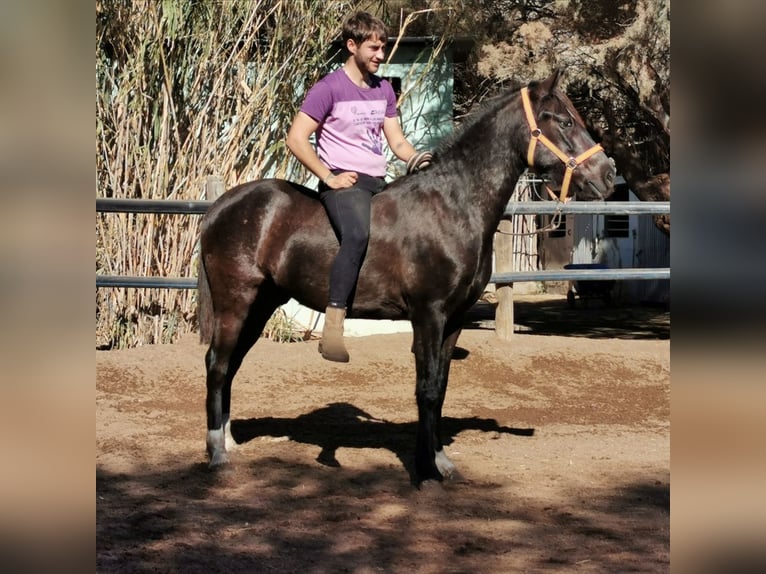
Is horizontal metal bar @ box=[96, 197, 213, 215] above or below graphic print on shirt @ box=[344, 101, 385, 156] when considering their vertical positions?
below

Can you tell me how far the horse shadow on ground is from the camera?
6469mm

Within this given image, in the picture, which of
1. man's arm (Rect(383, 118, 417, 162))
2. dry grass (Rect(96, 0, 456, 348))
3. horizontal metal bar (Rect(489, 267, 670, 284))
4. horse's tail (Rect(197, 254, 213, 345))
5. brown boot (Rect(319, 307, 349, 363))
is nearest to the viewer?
brown boot (Rect(319, 307, 349, 363))

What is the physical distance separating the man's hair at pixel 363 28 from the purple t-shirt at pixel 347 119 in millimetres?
273

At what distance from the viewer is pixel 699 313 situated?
86cm

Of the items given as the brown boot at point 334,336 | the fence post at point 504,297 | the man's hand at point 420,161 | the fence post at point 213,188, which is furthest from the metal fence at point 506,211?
the brown boot at point 334,336

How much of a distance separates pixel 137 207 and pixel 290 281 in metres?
4.09

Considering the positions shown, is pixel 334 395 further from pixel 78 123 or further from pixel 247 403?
pixel 78 123

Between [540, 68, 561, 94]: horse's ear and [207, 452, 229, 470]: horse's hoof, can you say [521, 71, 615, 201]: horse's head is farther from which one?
[207, 452, 229, 470]: horse's hoof

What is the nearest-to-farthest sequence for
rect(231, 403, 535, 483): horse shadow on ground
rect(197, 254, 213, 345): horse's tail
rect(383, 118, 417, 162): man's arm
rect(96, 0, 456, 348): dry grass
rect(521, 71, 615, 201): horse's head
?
1. rect(521, 71, 615, 201): horse's head
2. rect(383, 118, 417, 162): man's arm
3. rect(197, 254, 213, 345): horse's tail
4. rect(231, 403, 535, 483): horse shadow on ground
5. rect(96, 0, 456, 348): dry grass

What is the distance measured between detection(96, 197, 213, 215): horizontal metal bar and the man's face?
13.9 feet

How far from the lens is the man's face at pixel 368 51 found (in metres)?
5.34

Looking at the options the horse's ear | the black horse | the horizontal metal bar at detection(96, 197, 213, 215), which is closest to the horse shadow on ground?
the black horse

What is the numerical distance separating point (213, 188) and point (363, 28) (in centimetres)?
485

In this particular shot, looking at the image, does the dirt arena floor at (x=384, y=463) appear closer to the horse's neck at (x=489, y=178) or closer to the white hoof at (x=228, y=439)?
the white hoof at (x=228, y=439)
